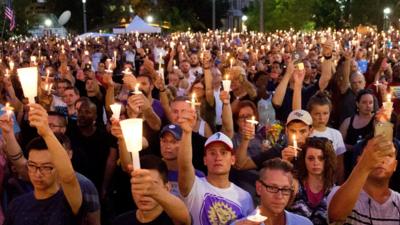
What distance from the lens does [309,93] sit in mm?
8719

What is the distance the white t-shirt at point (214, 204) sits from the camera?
420 centimetres

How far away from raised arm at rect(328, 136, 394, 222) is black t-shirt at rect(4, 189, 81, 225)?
160cm

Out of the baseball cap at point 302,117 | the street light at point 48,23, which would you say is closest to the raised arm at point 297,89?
the baseball cap at point 302,117

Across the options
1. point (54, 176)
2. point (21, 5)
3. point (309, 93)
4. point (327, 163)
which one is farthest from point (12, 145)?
point (21, 5)

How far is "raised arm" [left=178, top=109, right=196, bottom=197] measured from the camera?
3904 mm

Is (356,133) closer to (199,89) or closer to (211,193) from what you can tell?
(199,89)

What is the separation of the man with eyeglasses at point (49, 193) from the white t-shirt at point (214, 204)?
763 mm

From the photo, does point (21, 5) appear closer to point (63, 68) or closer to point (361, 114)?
point (63, 68)

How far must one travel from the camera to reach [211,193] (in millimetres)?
4285

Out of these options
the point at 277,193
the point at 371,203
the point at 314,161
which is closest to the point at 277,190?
the point at 277,193

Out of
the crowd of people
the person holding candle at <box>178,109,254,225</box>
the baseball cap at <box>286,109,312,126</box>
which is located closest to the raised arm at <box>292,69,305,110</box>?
the crowd of people

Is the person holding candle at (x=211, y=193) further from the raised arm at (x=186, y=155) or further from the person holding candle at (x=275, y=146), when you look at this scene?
the person holding candle at (x=275, y=146)

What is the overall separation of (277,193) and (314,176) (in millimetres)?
830

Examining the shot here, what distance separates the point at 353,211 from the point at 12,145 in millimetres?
2498
